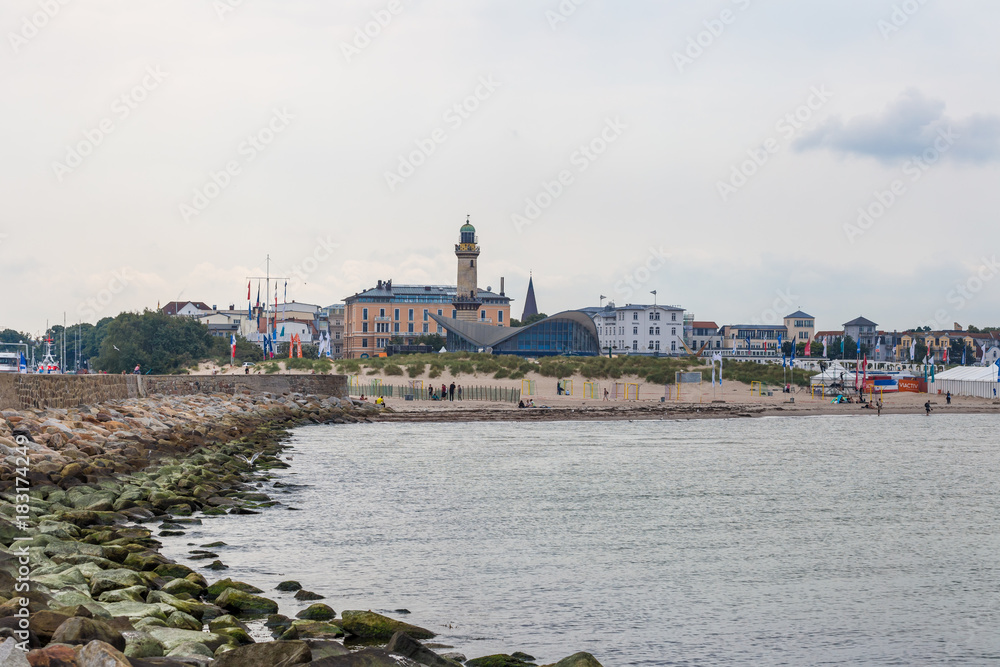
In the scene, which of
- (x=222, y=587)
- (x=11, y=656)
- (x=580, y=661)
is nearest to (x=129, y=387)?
(x=222, y=587)

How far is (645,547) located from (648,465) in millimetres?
16139

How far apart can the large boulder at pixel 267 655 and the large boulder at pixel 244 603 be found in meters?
3.68

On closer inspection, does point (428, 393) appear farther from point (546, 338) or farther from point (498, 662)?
point (498, 662)

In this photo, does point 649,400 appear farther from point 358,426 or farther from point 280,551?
point 280,551

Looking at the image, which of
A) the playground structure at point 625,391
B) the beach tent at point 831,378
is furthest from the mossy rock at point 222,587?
the beach tent at point 831,378

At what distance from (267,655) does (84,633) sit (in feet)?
5.03

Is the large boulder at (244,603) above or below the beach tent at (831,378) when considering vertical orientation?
below

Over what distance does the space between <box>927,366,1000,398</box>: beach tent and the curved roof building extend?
41.5 metres

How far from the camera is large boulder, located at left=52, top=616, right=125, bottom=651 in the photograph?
27.8 ft

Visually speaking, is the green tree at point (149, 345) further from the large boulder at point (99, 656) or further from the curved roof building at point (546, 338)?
the large boulder at point (99, 656)

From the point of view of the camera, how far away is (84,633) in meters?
8.56

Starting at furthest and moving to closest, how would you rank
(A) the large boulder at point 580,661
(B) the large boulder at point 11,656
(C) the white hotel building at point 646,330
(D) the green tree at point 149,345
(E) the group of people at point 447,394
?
(C) the white hotel building at point 646,330 → (D) the green tree at point 149,345 → (E) the group of people at point 447,394 → (A) the large boulder at point 580,661 → (B) the large boulder at point 11,656

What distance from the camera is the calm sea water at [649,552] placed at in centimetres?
1300

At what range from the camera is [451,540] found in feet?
64.4
